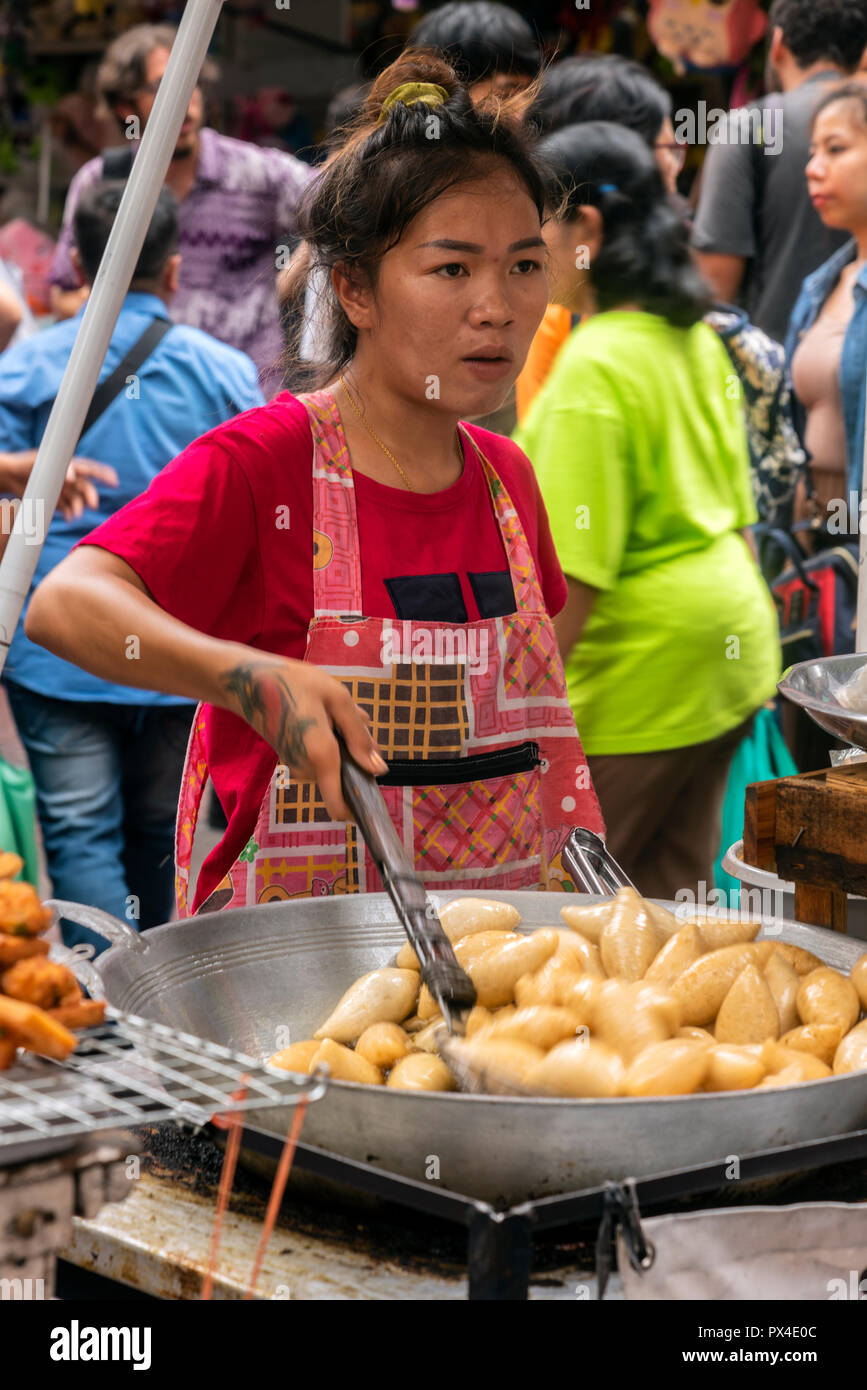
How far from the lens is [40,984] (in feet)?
3.42

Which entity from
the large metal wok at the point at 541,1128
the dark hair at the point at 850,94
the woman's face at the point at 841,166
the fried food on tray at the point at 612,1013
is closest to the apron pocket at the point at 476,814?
the fried food on tray at the point at 612,1013

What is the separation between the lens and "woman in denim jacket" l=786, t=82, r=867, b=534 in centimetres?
367

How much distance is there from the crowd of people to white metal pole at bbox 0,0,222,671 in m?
0.05

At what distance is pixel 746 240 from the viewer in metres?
3.98

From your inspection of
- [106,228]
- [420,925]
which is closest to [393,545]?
[420,925]

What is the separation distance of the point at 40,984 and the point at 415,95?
1.24m

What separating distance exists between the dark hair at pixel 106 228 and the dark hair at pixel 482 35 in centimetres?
77

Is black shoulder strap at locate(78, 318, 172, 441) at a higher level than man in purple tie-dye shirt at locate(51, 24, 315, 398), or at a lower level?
lower

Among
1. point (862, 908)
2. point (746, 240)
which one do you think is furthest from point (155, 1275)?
point (746, 240)

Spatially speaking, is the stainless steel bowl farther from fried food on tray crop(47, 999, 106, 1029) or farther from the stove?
fried food on tray crop(47, 999, 106, 1029)

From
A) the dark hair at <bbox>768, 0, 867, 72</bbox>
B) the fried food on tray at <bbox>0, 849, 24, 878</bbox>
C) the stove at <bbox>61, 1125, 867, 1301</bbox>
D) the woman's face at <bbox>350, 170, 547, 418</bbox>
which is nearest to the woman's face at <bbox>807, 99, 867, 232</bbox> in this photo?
the dark hair at <bbox>768, 0, 867, 72</bbox>

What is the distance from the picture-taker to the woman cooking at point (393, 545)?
1.69 m

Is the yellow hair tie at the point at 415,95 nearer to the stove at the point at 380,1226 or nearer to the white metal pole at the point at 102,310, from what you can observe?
the white metal pole at the point at 102,310
